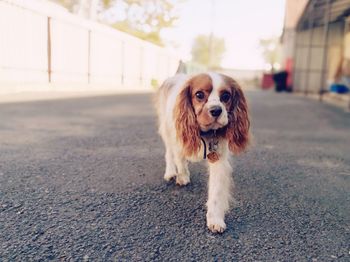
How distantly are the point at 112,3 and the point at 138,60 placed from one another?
23.8 feet

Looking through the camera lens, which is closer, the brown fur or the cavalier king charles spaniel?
the cavalier king charles spaniel

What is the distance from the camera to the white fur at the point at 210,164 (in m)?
1.95

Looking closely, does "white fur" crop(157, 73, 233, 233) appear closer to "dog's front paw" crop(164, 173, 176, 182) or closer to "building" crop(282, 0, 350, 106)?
"dog's front paw" crop(164, 173, 176, 182)

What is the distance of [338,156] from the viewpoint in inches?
148

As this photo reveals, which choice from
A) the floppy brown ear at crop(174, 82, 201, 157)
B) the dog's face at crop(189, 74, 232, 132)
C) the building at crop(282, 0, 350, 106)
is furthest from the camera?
the building at crop(282, 0, 350, 106)

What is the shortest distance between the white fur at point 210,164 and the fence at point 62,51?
426 cm

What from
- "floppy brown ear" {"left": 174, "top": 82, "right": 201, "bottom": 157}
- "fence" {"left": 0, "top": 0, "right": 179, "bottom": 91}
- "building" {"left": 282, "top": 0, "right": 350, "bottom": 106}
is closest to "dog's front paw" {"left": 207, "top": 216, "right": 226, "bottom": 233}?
"floppy brown ear" {"left": 174, "top": 82, "right": 201, "bottom": 157}

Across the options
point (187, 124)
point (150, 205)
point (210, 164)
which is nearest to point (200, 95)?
point (187, 124)

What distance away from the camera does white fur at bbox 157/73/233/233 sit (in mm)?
1947

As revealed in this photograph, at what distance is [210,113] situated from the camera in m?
2.05

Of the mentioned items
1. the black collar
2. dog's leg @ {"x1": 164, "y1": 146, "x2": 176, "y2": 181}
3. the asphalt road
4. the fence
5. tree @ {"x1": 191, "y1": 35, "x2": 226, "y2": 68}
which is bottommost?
the asphalt road

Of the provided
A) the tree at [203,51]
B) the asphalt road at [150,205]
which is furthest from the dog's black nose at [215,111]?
the tree at [203,51]

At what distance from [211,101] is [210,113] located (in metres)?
0.08

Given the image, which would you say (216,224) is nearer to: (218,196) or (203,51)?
(218,196)
